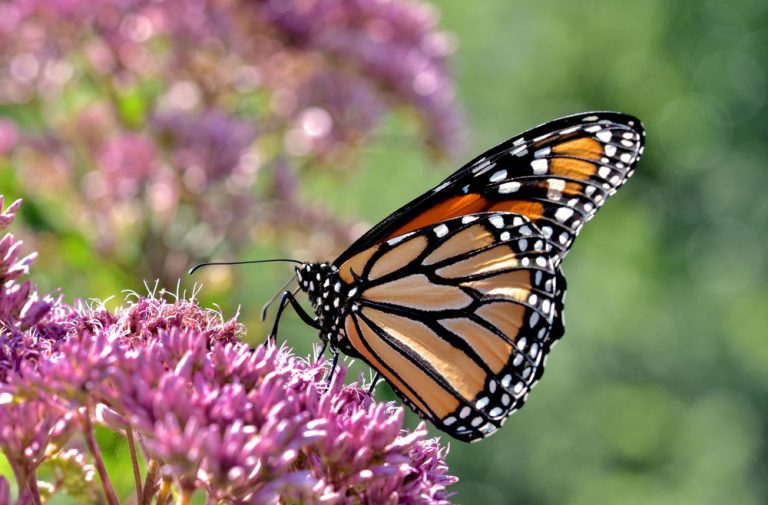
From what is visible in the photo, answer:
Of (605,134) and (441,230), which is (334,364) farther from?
(605,134)

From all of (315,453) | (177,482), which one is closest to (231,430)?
(177,482)

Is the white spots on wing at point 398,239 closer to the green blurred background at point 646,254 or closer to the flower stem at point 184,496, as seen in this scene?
the flower stem at point 184,496

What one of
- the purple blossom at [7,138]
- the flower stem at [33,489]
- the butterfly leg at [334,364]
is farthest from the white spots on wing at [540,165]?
the purple blossom at [7,138]

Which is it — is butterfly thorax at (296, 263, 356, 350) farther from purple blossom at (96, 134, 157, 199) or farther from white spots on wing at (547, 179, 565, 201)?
purple blossom at (96, 134, 157, 199)

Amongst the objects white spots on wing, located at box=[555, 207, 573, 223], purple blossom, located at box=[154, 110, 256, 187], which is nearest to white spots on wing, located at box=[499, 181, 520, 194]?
white spots on wing, located at box=[555, 207, 573, 223]

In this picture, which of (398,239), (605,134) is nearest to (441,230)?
(398,239)
